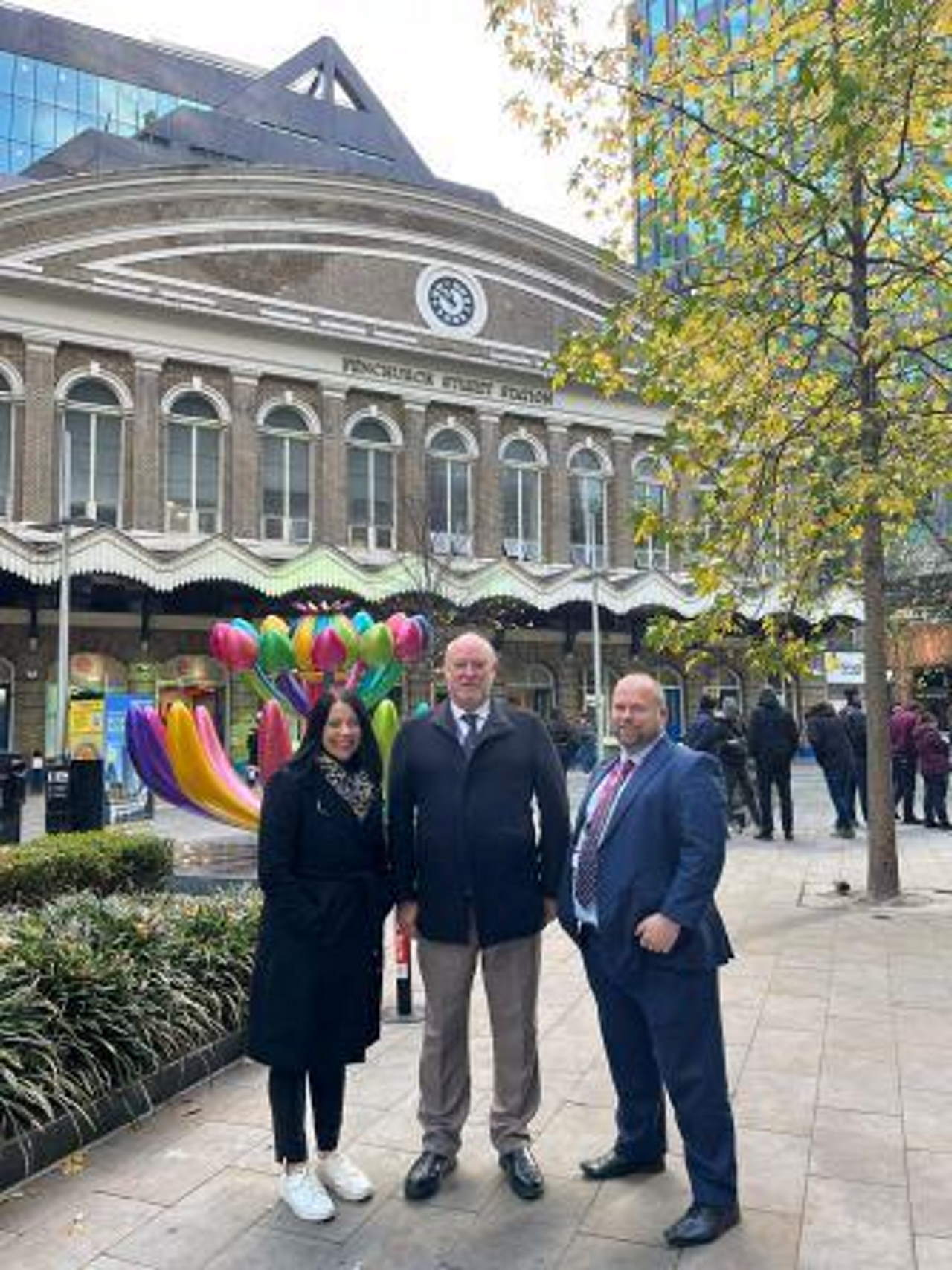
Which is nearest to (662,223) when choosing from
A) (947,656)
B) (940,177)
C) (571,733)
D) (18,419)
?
(940,177)

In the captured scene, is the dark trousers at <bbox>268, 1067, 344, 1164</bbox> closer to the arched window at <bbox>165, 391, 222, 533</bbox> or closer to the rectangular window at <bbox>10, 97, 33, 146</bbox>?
the arched window at <bbox>165, 391, 222, 533</bbox>

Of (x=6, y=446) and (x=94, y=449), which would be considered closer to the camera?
(x=6, y=446)

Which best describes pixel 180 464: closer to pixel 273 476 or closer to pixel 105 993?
pixel 273 476

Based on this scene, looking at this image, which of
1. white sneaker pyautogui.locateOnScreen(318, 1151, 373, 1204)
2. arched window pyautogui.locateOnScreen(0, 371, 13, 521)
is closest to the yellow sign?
white sneaker pyautogui.locateOnScreen(318, 1151, 373, 1204)

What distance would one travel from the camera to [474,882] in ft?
13.2

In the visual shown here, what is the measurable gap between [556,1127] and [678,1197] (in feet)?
2.67

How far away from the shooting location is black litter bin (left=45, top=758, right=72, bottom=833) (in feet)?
40.0

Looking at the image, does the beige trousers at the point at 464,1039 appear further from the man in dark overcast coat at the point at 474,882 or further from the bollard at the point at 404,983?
the bollard at the point at 404,983

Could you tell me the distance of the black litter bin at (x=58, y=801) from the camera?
12195 millimetres

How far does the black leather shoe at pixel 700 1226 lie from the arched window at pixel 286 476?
28.5m

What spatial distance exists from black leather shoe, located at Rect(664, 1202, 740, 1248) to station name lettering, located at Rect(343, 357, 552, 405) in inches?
1209

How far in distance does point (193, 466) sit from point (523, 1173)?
92.6 feet

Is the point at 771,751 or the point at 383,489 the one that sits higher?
the point at 383,489

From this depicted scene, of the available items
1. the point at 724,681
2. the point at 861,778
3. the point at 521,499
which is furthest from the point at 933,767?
the point at 724,681
